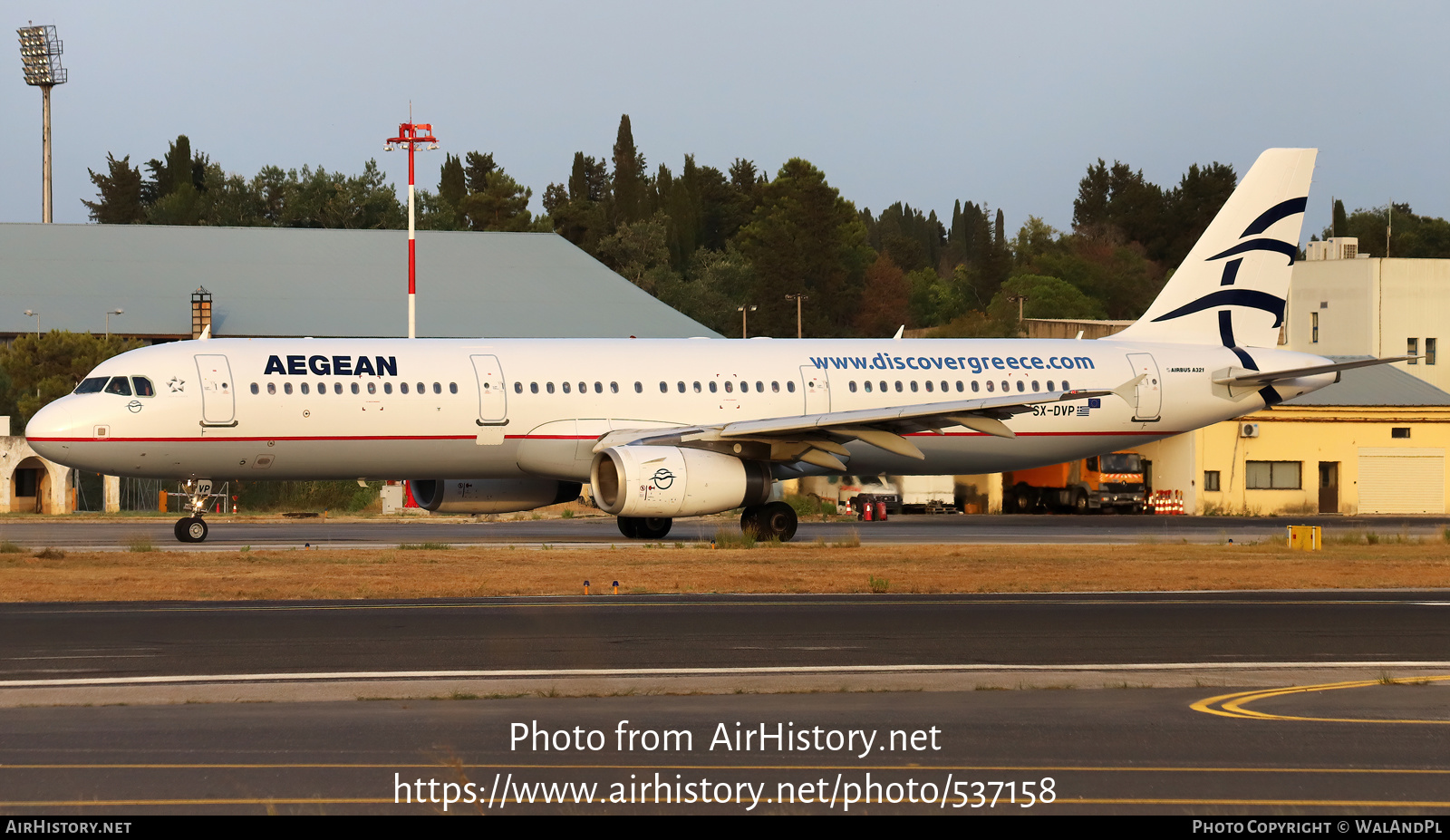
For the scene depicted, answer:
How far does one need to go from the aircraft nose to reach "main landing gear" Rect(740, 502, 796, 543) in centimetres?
1239

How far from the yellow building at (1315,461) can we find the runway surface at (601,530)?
4.72 meters

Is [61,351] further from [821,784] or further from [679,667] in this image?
[821,784]

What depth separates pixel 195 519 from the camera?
31.1 meters

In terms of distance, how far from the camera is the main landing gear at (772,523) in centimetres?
3109

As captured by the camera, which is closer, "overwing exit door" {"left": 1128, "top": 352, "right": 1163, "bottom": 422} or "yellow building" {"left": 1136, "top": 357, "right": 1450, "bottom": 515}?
"overwing exit door" {"left": 1128, "top": 352, "right": 1163, "bottom": 422}

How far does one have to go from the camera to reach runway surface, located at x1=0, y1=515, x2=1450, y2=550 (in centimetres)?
3312

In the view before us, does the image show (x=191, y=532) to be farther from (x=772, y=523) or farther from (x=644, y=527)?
(x=772, y=523)

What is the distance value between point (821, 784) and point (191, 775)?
11.6ft

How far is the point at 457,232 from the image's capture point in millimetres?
90562

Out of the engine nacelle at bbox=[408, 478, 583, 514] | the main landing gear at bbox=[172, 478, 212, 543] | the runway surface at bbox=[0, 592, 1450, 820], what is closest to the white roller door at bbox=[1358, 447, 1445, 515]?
the engine nacelle at bbox=[408, 478, 583, 514]

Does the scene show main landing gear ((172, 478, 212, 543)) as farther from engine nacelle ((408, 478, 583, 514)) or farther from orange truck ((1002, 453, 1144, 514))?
orange truck ((1002, 453, 1144, 514))

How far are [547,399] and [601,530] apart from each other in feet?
24.1

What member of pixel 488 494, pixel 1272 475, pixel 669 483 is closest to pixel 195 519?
pixel 488 494

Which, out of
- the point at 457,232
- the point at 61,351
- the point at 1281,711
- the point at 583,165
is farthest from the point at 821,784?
the point at 583,165
